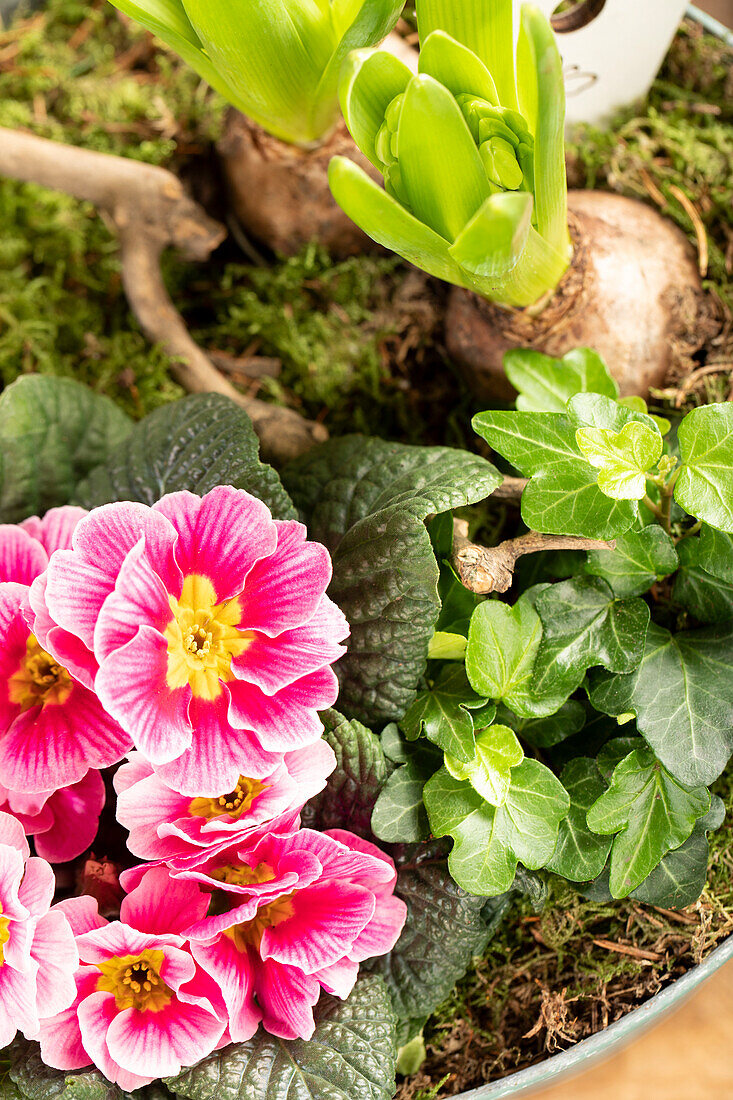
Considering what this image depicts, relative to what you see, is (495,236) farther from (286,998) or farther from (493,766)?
(286,998)

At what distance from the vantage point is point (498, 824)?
764 millimetres

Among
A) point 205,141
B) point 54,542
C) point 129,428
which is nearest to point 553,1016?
point 54,542

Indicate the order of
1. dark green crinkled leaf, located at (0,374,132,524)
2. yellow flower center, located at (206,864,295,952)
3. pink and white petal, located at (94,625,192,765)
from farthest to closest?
1. dark green crinkled leaf, located at (0,374,132,524)
2. yellow flower center, located at (206,864,295,952)
3. pink and white petal, located at (94,625,192,765)

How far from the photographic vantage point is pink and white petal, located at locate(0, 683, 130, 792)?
0.72 m

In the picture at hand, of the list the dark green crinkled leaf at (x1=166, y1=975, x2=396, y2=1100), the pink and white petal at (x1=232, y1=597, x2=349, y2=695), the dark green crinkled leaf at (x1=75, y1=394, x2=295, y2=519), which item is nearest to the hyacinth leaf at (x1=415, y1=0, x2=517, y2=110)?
the dark green crinkled leaf at (x1=75, y1=394, x2=295, y2=519)

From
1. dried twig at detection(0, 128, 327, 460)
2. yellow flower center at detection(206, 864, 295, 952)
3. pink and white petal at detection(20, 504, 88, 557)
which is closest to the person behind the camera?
yellow flower center at detection(206, 864, 295, 952)

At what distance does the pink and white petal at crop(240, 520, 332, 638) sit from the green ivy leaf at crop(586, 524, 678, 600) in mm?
249

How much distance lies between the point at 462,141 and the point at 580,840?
0.57 meters

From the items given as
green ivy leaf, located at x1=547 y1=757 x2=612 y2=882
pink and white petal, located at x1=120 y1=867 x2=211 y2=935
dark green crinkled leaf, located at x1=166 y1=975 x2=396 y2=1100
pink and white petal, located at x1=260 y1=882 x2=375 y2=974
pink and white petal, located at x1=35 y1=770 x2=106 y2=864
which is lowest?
dark green crinkled leaf, located at x1=166 y1=975 x2=396 y2=1100

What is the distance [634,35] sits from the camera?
103 centimetres

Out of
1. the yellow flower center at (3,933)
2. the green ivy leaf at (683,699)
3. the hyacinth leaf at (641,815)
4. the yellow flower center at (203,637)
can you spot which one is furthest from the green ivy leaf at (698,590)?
the yellow flower center at (3,933)

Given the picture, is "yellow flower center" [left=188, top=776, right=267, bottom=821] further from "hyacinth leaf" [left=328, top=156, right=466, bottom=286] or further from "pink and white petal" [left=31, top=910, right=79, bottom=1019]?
"hyacinth leaf" [left=328, top=156, right=466, bottom=286]

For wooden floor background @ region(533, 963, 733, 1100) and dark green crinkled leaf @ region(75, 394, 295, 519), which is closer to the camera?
dark green crinkled leaf @ region(75, 394, 295, 519)

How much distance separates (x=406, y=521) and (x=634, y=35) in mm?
672
